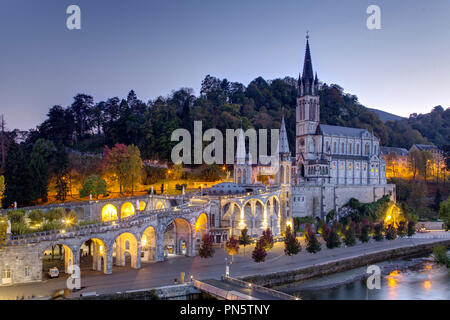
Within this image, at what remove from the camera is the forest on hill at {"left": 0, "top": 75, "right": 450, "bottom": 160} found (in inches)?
3366

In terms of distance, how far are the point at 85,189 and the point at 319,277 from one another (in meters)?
36.8

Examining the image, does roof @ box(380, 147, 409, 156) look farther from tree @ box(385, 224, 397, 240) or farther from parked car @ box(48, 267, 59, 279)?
parked car @ box(48, 267, 59, 279)

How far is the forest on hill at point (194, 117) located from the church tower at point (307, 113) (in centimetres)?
1501

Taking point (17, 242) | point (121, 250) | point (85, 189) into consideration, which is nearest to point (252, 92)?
point (85, 189)

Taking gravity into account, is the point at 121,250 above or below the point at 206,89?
→ below

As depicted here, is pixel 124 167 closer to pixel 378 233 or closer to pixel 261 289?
pixel 378 233

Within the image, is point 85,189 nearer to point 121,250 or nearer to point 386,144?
point 121,250

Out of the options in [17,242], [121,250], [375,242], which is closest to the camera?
[17,242]

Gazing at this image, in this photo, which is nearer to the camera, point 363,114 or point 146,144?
point 146,144

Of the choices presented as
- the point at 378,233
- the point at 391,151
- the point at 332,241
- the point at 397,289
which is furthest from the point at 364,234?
the point at 391,151

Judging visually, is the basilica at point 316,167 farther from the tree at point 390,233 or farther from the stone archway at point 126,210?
the stone archway at point 126,210

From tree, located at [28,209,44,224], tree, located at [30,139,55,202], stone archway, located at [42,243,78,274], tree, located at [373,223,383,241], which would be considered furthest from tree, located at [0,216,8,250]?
tree, located at [373,223,383,241]

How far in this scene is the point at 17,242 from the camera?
105ft

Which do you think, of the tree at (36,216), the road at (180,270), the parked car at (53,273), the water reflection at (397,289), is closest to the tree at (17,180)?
→ the tree at (36,216)
